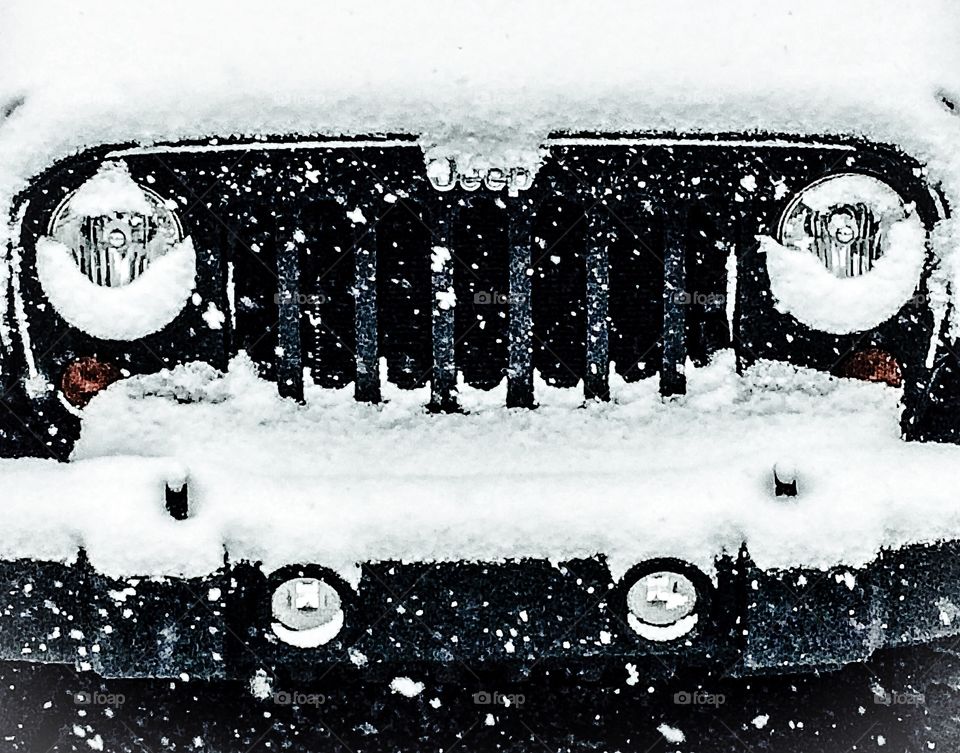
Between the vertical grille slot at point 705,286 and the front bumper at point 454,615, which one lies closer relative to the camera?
the front bumper at point 454,615

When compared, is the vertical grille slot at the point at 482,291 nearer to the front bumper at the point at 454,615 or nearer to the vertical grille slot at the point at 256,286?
the vertical grille slot at the point at 256,286

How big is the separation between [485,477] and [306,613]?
0.41 meters

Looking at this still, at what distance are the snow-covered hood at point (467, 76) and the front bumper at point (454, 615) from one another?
0.76 m

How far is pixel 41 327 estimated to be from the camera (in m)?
2.40

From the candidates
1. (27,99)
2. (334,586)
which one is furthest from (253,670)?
(27,99)

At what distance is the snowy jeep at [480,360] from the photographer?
2186mm

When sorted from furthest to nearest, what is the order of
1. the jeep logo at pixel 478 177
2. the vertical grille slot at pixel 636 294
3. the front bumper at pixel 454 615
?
1. the vertical grille slot at pixel 636 294
2. the jeep logo at pixel 478 177
3. the front bumper at pixel 454 615

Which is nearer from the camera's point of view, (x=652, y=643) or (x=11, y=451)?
(x=652, y=643)

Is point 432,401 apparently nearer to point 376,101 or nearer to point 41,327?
point 376,101

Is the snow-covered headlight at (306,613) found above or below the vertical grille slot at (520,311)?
below

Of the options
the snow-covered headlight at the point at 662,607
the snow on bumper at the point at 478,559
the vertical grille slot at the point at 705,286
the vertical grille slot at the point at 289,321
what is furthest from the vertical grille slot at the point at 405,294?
the snow-covered headlight at the point at 662,607

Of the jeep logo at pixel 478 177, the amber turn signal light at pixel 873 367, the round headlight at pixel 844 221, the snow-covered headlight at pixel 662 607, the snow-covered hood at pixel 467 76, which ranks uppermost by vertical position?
the snow-covered hood at pixel 467 76

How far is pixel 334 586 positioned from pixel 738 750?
920 millimetres

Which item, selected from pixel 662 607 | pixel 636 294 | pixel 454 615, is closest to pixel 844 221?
pixel 636 294
